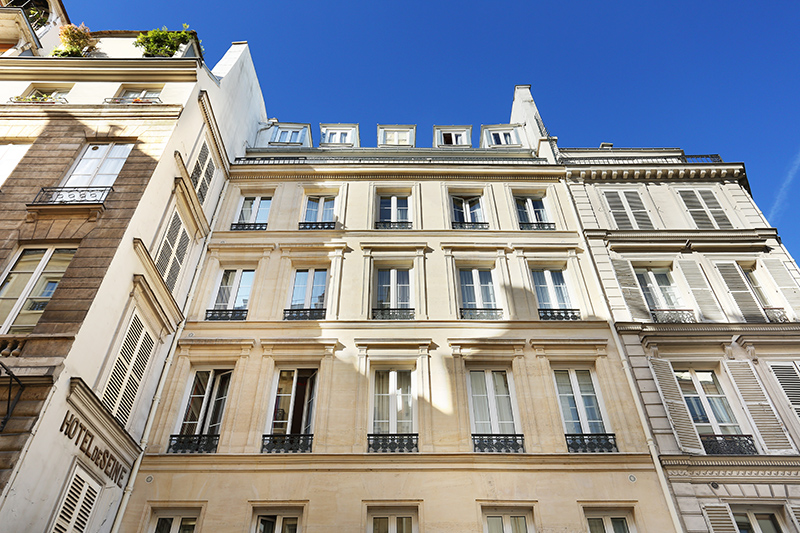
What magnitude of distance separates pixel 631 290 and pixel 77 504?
467 inches

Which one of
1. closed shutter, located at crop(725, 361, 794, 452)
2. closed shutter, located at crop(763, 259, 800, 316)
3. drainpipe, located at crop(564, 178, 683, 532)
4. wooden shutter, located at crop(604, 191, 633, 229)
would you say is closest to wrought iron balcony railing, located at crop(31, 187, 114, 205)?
drainpipe, located at crop(564, 178, 683, 532)

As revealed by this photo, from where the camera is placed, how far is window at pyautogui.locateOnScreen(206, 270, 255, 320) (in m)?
12.9

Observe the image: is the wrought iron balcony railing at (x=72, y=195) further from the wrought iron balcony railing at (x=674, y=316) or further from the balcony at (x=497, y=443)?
the wrought iron balcony railing at (x=674, y=316)

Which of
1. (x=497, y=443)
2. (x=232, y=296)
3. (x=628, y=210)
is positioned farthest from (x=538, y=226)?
(x=232, y=296)

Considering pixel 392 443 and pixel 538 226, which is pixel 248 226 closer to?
pixel 392 443

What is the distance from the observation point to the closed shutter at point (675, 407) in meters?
10.6

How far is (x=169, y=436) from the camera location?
10734mm

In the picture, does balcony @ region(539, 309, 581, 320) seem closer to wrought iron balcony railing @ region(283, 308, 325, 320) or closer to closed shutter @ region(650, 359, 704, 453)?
closed shutter @ region(650, 359, 704, 453)

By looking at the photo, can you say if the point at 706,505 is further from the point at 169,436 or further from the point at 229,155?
the point at 229,155

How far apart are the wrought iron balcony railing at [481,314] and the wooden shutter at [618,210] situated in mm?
4538

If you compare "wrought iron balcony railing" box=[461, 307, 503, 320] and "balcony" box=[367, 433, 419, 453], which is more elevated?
"wrought iron balcony railing" box=[461, 307, 503, 320]

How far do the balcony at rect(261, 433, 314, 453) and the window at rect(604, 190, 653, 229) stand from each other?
973 cm

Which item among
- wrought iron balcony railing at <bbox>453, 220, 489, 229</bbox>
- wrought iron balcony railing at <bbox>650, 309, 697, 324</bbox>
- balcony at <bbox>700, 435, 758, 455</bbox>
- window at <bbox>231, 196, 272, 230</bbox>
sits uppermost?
window at <bbox>231, 196, 272, 230</bbox>

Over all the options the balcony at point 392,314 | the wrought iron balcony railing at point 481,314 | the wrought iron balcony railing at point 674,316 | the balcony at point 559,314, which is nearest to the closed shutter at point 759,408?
the wrought iron balcony railing at point 674,316
